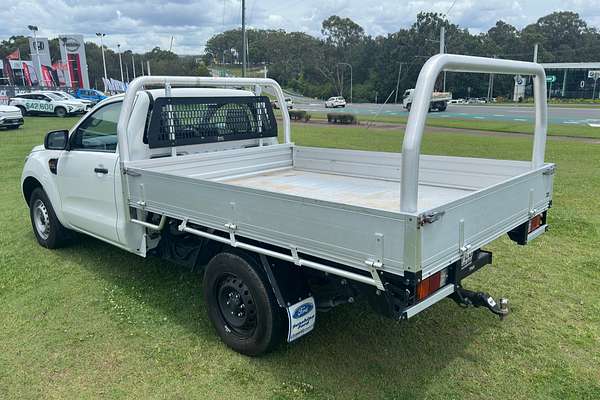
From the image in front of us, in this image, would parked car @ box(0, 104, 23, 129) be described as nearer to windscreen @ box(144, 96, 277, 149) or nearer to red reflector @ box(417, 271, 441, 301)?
windscreen @ box(144, 96, 277, 149)

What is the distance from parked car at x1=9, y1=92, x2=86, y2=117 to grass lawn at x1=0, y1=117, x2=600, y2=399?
29.8 m

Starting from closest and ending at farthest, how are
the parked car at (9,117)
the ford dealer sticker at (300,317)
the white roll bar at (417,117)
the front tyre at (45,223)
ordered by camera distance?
the white roll bar at (417,117), the ford dealer sticker at (300,317), the front tyre at (45,223), the parked car at (9,117)

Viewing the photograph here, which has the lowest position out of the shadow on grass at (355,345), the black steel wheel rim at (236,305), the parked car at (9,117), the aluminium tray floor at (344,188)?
the shadow on grass at (355,345)

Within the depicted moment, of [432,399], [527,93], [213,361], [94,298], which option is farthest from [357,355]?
[527,93]

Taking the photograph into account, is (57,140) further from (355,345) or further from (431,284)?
(431,284)

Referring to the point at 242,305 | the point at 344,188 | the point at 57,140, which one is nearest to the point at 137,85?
the point at 57,140

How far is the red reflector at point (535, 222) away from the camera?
12.6 feet

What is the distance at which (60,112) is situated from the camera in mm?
32875

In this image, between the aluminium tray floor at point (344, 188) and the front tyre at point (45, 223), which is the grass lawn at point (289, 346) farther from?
the aluminium tray floor at point (344, 188)

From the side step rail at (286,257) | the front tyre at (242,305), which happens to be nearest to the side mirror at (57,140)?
the side step rail at (286,257)

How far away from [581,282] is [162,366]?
3928mm

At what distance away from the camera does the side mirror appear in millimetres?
5105

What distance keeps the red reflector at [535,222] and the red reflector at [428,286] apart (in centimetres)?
139

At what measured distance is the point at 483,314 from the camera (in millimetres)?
4301
